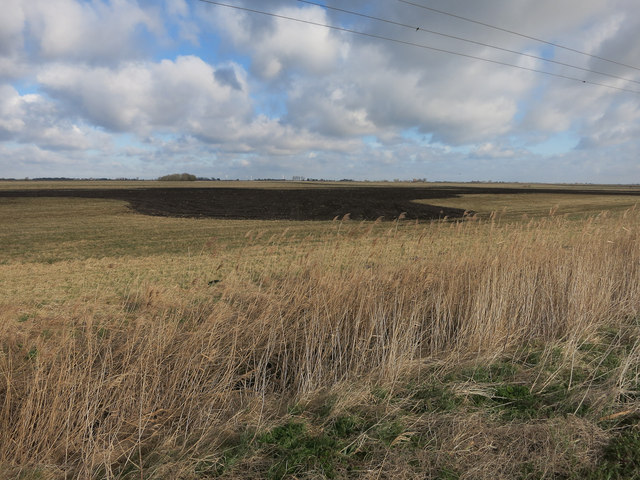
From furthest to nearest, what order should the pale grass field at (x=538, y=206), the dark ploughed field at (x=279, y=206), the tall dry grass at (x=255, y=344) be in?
the dark ploughed field at (x=279, y=206), the pale grass field at (x=538, y=206), the tall dry grass at (x=255, y=344)

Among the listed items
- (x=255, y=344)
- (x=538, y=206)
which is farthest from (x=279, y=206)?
(x=255, y=344)

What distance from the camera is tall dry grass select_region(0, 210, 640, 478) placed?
3395 mm

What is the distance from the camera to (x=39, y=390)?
3.50 metres

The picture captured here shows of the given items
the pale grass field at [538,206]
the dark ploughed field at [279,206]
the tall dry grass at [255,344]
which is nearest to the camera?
the tall dry grass at [255,344]

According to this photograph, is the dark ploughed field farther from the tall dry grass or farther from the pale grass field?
the tall dry grass

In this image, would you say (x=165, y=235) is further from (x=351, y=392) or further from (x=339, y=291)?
(x=351, y=392)

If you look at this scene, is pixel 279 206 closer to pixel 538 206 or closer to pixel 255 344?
pixel 538 206

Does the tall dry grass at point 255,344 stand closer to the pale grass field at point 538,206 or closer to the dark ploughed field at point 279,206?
the dark ploughed field at point 279,206

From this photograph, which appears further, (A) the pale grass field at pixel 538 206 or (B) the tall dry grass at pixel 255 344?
(A) the pale grass field at pixel 538 206

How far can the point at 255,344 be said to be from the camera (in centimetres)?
471

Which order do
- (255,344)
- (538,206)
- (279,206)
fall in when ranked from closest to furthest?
(255,344) < (279,206) < (538,206)

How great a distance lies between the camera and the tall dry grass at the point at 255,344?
339cm

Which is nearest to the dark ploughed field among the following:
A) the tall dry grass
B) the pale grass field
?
the pale grass field

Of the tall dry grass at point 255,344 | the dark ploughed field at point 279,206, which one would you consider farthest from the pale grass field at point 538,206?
the tall dry grass at point 255,344
